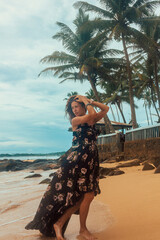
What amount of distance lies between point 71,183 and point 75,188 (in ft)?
0.20

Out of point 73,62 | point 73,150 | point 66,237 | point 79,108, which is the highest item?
point 73,62

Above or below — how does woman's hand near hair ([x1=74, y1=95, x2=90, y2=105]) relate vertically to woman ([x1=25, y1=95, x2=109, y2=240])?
above

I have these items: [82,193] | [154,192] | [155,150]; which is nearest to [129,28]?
[155,150]

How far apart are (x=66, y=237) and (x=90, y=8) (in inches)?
754

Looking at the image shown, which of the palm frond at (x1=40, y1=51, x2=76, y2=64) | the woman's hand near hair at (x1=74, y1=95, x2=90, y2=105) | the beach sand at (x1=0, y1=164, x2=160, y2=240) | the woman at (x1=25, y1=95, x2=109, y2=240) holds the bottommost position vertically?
the beach sand at (x1=0, y1=164, x2=160, y2=240)

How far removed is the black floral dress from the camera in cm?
236

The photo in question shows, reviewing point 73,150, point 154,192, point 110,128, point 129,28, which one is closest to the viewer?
point 73,150

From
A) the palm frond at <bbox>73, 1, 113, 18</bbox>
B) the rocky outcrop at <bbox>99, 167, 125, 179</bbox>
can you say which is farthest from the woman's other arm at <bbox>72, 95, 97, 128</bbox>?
the palm frond at <bbox>73, 1, 113, 18</bbox>

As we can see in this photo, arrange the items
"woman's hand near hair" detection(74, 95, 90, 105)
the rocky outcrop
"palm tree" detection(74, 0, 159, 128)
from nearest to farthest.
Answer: "woman's hand near hair" detection(74, 95, 90, 105), the rocky outcrop, "palm tree" detection(74, 0, 159, 128)

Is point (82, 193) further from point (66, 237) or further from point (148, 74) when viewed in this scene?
point (148, 74)

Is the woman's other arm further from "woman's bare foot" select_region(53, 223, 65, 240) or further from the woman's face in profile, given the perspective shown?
"woman's bare foot" select_region(53, 223, 65, 240)

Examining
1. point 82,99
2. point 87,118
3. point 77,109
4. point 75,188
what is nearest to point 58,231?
point 75,188

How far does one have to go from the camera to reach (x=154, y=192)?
3641mm

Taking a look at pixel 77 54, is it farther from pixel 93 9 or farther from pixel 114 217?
pixel 114 217
